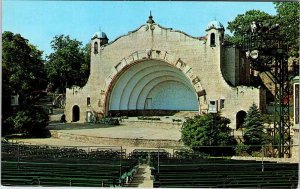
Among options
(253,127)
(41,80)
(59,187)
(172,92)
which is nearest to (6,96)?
(41,80)

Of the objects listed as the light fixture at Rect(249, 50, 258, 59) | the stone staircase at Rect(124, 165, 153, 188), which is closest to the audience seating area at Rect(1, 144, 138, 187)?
the stone staircase at Rect(124, 165, 153, 188)

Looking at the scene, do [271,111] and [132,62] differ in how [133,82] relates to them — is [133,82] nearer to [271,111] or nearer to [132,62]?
[132,62]

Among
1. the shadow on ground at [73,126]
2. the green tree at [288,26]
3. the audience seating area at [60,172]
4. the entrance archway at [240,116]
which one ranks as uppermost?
the green tree at [288,26]

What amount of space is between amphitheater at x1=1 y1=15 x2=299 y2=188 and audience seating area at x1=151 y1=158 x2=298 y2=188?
0.07ft

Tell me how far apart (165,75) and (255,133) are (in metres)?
8.45

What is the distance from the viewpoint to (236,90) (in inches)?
695

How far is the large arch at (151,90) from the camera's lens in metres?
20.9

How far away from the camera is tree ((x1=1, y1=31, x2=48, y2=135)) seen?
14.4m

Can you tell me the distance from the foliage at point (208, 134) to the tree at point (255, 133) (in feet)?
1.71

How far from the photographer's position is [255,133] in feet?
46.6

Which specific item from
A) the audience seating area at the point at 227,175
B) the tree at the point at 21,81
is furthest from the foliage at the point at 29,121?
the audience seating area at the point at 227,175

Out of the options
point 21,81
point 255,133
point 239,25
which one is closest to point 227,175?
point 255,133

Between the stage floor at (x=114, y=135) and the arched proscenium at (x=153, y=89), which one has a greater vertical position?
the arched proscenium at (x=153, y=89)

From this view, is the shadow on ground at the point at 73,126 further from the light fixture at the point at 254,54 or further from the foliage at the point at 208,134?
the light fixture at the point at 254,54
